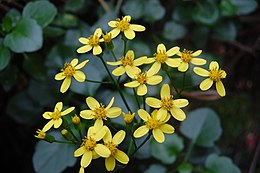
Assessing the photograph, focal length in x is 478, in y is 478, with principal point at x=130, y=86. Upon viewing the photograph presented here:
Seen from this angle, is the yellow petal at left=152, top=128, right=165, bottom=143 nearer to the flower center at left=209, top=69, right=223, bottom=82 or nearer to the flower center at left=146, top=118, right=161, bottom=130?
the flower center at left=146, top=118, right=161, bottom=130

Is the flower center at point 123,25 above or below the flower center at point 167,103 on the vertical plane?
above

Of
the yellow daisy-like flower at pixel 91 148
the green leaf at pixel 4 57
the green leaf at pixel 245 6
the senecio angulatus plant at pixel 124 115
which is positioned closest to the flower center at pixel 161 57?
the senecio angulatus plant at pixel 124 115

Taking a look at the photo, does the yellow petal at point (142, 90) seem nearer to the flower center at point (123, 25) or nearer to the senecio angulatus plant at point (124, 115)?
the senecio angulatus plant at point (124, 115)

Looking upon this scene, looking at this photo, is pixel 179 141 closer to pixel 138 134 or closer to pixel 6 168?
pixel 138 134

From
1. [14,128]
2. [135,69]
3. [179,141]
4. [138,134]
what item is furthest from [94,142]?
[14,128]

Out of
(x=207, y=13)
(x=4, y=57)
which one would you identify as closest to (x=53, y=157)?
(x=4, y=57)

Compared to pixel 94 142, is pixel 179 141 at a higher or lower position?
lower

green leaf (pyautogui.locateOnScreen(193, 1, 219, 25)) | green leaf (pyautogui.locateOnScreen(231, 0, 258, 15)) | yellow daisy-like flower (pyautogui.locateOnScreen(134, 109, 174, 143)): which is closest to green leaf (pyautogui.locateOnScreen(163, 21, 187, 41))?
green leaf (pyautogui.locateOnScreen(193, 1, 219, 25))
